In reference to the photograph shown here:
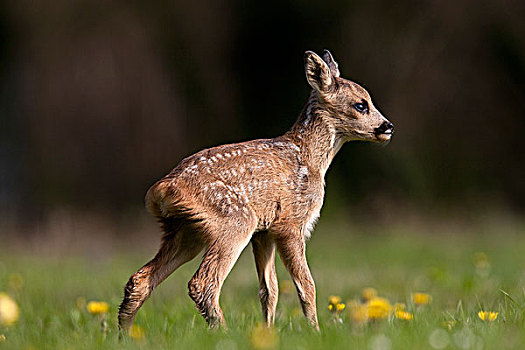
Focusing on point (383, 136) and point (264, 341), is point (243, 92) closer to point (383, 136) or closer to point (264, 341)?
point (383, 136)

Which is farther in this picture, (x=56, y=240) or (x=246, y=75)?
(x=246, y=75)

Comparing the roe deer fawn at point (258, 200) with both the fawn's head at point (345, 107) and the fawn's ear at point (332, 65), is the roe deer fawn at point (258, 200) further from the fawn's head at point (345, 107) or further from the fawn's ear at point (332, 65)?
the fawn's ear at point (332, 65)

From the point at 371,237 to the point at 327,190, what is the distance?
112 cm

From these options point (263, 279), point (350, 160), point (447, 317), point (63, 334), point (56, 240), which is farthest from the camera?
point (350, 160)

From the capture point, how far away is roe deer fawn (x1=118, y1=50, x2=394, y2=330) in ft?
16.2

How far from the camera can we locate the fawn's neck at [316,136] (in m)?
5.62

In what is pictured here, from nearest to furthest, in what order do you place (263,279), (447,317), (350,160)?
(447,317) → (263,279) → (350,160)

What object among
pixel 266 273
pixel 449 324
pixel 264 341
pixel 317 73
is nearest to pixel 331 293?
pixel 266 273

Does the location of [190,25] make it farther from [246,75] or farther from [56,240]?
[56,240]

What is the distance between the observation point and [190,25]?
12.8m

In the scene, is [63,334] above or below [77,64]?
below

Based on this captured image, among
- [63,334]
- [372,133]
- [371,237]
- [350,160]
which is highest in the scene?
[372,133]

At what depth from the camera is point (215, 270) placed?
488 cm

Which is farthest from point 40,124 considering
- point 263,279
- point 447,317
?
point 447,317
